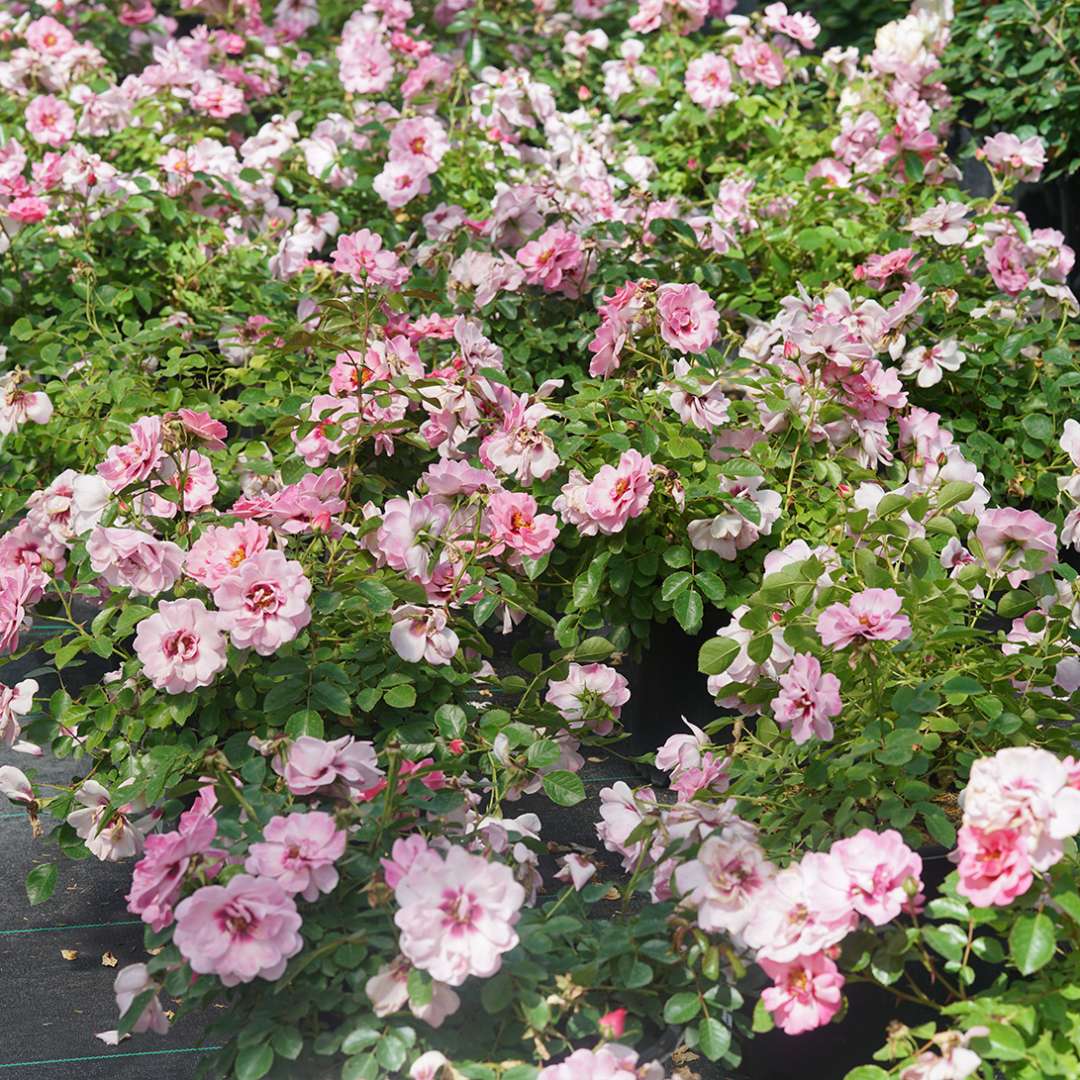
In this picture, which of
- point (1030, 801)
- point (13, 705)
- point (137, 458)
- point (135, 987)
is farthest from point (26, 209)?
point (1030, 801)

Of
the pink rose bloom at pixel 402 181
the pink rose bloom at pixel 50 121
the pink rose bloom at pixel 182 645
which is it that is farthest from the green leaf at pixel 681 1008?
the pink rose bloom at pixel 50 121

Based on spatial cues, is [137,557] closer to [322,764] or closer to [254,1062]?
[322,764]

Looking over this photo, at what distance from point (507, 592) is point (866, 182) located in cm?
152

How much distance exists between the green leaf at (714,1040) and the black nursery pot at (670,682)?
33.9 inches

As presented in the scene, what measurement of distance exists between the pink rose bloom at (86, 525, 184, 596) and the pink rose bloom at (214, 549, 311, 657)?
155mm

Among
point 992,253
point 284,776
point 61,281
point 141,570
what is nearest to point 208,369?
point 61,281

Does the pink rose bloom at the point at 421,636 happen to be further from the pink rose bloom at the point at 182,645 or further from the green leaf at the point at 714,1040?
the green leaf at the point at 714,1040

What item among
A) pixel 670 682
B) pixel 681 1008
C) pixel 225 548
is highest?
pixel 225 548

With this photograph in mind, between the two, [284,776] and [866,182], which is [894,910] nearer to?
[284,776]

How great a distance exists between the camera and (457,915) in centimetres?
109

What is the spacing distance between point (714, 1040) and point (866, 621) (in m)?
0.40

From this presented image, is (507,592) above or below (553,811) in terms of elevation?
above

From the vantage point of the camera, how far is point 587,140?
129 inches

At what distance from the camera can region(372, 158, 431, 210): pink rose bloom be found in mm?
2570
